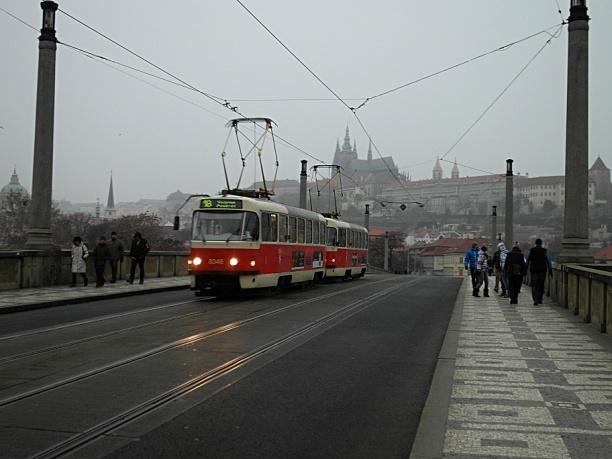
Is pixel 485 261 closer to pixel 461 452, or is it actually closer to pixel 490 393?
pixel 490 393

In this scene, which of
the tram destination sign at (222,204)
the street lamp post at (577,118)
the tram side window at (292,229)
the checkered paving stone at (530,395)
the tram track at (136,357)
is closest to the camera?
the checkered paving stone at (530,395)

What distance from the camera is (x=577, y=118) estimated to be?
1730 cm

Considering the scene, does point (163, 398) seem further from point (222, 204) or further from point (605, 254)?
point (605, 254)

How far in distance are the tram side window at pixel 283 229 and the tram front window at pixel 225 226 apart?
202 cm

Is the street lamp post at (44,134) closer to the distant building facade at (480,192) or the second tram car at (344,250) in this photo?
the second tram car at (344,250)

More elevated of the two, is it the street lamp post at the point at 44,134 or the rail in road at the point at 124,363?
the street lamp post at the point at 44,134

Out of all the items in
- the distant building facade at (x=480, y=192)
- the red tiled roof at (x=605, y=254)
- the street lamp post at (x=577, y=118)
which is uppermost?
the distant building facade at (x=480, y=192)

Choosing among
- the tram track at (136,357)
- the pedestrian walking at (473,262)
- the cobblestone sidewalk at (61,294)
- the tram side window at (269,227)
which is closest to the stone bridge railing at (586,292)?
the pedestrian walking at (473,262)

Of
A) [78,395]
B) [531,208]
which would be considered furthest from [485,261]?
[531,208]

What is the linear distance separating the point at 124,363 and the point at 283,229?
13.4 metres

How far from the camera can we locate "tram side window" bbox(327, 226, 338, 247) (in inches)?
1199

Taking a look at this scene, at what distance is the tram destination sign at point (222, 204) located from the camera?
767 inches

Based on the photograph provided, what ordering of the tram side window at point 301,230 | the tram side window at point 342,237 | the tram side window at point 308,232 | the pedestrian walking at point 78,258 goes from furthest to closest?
the tram side window at point 342,237 → the tram side window at point 308,232 → the tram side window at point 301,230 → the pedestrian walking at point 78,258

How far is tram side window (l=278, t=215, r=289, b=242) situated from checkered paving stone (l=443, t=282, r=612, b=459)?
952cm
